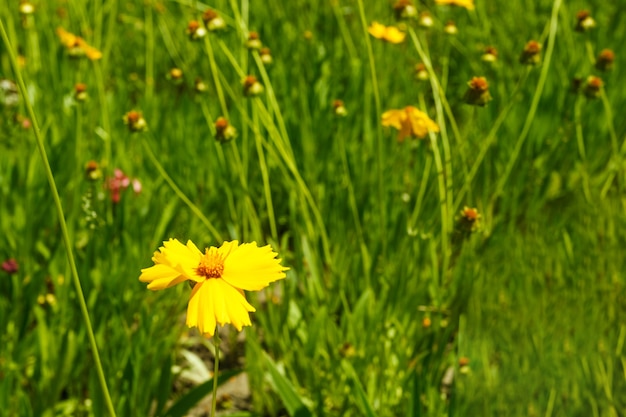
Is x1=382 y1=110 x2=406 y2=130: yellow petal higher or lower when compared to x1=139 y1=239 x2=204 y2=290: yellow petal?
lower

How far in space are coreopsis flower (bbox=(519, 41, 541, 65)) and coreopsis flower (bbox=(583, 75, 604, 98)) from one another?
0.67 feet

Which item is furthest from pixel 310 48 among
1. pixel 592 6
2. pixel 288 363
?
pixel 288 363

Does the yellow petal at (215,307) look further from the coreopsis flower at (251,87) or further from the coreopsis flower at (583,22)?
the coreopsis flower at (583,22)

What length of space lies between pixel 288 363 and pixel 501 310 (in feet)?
1.28

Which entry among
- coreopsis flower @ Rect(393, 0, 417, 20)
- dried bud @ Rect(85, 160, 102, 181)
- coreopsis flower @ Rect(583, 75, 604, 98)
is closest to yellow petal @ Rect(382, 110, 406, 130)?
coreopsis flower @ Rect(393, 0, 417, 20)

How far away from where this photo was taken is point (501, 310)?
131 centimetres

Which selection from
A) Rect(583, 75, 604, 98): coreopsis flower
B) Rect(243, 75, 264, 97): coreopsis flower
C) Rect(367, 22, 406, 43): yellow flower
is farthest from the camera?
Rect(367, 22, 406, 43): yellow flower

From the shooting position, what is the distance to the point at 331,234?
5.46 ft

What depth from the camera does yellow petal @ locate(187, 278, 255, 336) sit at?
0.64m

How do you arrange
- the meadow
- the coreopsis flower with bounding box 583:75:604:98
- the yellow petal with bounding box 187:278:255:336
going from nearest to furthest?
the yellow petal with bounding box 187:278:255:336, the meadow, the coreopsis flower with bounding box 583:75:604:98

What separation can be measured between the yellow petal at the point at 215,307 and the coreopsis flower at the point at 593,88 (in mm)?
1118

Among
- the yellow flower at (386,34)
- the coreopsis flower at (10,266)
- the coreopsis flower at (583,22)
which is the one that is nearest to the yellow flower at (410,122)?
the yellow flower at (386,34)

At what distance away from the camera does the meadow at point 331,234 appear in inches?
48.8

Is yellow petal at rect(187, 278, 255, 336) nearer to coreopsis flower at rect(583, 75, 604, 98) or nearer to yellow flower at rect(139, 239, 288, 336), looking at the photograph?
yellow flower at rect(139, 239, 288, 336)
